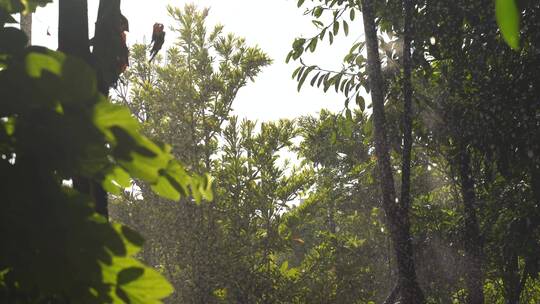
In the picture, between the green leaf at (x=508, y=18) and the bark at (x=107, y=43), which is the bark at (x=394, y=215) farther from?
the green leaf at (x=508, y=18)

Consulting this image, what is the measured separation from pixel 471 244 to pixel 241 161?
338 cm

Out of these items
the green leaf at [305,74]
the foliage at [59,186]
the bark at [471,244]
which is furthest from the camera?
the bark at [471,244]

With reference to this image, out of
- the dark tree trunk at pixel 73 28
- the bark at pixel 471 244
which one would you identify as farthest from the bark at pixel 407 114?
the dark tree trunk at pixel 73 28

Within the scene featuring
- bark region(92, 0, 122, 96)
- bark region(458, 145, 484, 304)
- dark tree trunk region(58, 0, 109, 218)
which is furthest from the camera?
bark region(458, 145, 484, 304)

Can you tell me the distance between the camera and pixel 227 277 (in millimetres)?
7855

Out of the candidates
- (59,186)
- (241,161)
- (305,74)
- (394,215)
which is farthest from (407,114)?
(59,186)

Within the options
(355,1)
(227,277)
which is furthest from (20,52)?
(227,277)

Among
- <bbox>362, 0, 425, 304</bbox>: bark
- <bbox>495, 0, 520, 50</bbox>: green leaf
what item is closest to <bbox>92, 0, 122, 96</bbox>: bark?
<bbox>495, 0, 520, 50</bbox>: green leaf

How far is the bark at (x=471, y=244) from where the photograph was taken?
6.21m

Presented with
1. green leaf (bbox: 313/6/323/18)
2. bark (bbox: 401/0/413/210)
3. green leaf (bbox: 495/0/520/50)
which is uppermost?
green leaf (bbox: 313/6/323/18)

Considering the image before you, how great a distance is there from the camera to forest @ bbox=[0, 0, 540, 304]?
0.64 m

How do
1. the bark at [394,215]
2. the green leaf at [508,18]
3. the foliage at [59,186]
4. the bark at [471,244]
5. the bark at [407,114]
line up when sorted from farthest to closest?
the bark at [471,244] → the bark at [407,114] → the bark at [394,215] → the foliage at [59,186] → the green leaf at [508,18]

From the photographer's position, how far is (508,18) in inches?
16.1

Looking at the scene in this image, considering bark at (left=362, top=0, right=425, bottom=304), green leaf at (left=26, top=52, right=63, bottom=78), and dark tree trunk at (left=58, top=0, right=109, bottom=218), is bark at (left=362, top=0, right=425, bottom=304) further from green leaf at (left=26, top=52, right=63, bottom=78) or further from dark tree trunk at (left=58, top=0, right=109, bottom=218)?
green leaf at (left=26, top=52, right=63, bottom=78)
